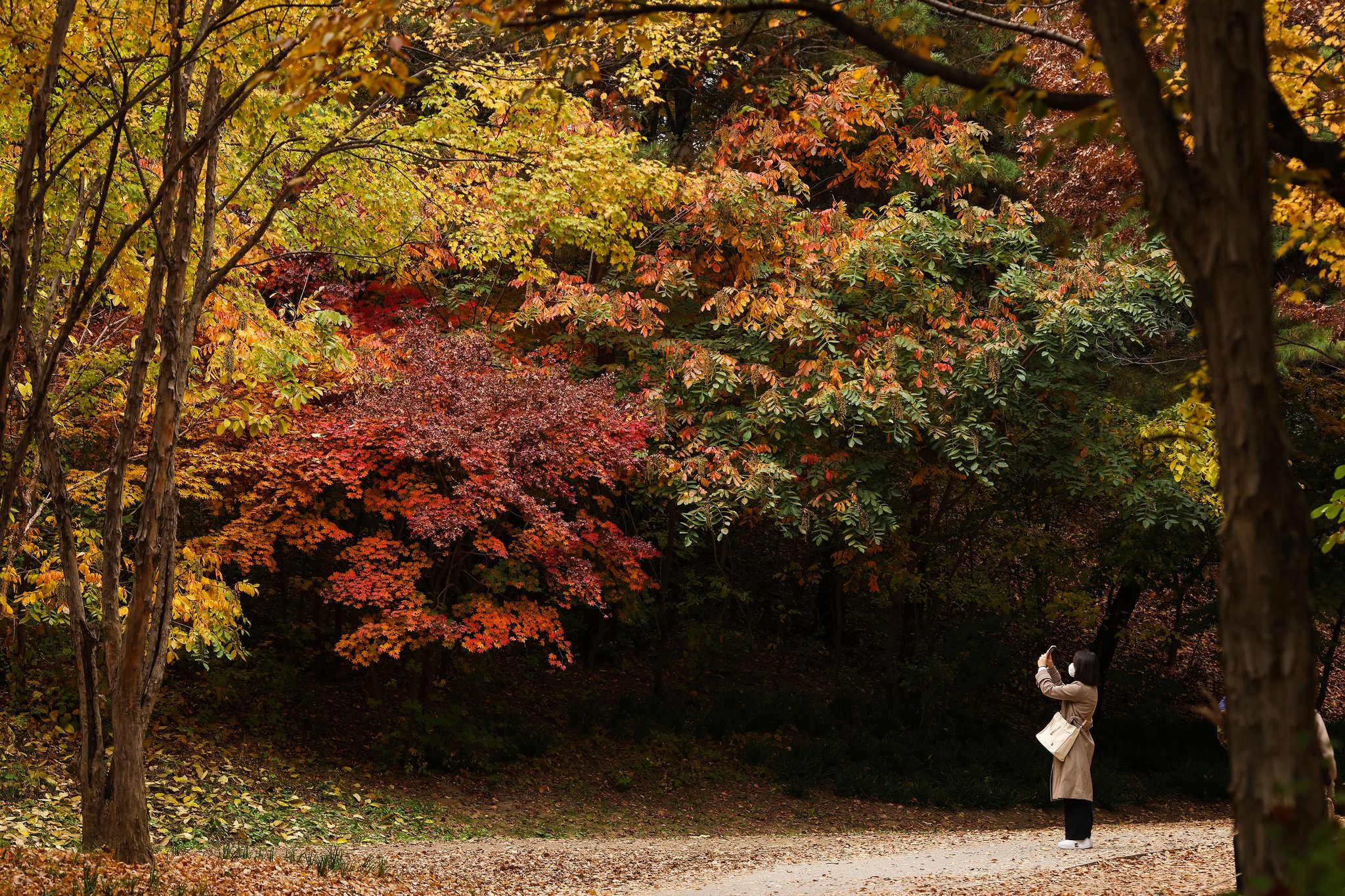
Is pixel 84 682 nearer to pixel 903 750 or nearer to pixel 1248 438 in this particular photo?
pixel 1248 438

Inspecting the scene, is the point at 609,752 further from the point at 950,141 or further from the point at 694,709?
the point at 950,141

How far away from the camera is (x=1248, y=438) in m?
2.22

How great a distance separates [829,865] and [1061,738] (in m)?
2.03

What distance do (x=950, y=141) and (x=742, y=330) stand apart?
3.18 metres

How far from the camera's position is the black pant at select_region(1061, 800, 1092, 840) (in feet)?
26.5

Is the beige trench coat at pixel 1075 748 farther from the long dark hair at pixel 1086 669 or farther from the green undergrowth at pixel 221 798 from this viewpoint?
the green undergrowth at pixel 221 798

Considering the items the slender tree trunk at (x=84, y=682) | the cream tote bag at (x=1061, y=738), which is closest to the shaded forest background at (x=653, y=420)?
the slender tree trunk at (x=84, y=682)

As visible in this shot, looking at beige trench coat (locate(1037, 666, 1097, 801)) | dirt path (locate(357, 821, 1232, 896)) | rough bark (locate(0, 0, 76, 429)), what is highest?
rough bark (locate(0, 0, 76, 429))

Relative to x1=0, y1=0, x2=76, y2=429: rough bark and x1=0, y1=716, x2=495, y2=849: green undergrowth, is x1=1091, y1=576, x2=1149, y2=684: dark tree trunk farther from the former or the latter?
x1=0, y1=0, x2=76, y2=429: rough bark

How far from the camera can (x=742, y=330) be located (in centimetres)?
1188

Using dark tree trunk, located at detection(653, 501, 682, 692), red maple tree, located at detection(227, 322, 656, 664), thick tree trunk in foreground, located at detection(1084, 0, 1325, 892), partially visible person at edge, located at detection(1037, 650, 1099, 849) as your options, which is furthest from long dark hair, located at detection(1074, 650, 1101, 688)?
dark tree trunk, located at detection(653, 501, 682, 692)

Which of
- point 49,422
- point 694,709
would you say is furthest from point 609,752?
point 49,422

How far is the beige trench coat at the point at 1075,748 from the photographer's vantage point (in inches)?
312

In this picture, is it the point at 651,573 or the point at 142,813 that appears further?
the point at 651,573
